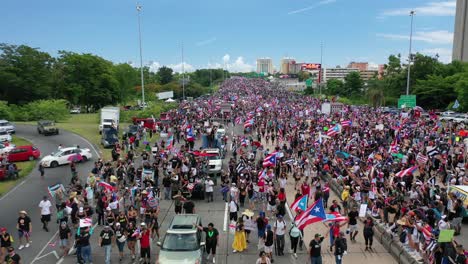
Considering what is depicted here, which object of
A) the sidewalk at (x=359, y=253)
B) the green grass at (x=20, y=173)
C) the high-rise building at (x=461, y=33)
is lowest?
the sidewalk at (x=359, y=253)

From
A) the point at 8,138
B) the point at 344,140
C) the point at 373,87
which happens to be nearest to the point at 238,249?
the point at 344,140

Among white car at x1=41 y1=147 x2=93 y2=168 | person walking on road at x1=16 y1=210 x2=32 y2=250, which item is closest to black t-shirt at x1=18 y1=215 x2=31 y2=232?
person walking on road at x1=16 y1=210 x2=32 y2=250

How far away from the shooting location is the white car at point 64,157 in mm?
27191

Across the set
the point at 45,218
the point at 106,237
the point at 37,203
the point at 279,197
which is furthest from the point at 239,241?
the point at 37,203

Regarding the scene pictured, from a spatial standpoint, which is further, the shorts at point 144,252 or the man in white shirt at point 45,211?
the man in white shirt at point 45,211

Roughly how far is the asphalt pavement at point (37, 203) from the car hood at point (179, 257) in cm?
422

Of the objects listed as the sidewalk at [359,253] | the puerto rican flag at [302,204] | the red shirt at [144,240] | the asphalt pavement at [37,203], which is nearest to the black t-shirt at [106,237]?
the red shirt at [144,240]

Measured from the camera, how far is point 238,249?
13.7 m

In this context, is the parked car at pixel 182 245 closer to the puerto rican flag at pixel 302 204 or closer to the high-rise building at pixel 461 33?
the puerto rican flag at pixel 302 204

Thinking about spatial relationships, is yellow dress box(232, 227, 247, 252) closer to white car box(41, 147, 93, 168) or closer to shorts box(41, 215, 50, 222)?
shorts box(41, 215, 50, 222)

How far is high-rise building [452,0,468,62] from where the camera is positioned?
317 ft

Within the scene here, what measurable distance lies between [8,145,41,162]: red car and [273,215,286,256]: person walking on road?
73.4 feet

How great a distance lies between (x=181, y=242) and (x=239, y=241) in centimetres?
251

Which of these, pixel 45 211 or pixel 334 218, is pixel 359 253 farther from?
pixel 45 211
